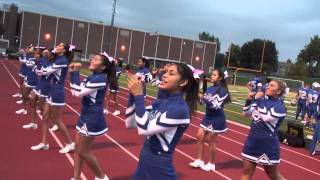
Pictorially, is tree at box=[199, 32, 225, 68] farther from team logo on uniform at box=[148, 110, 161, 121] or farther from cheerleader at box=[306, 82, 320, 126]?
team logo on uniform at box=[148, 110, 161, 121]

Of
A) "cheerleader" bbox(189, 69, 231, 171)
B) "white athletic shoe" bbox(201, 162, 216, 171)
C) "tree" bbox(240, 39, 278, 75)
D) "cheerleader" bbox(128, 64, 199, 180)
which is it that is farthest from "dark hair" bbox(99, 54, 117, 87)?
"tree" bbox(240, 39, 278, 75)

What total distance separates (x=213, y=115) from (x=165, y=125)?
5.33 metres

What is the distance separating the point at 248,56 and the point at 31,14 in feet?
145

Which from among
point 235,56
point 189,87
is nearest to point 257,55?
point 235,56

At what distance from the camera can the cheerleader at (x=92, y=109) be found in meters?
6.74

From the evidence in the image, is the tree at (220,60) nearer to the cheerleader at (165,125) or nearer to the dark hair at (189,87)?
the dark hair at (189,87)

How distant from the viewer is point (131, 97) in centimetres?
415

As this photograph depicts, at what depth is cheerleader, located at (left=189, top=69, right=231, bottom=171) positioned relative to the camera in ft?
29.9

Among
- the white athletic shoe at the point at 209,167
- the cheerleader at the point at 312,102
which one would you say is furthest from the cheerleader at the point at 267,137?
the cheerleader at the point at 312,102

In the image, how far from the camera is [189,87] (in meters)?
4.31

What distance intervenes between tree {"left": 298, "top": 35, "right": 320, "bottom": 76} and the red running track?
9006 centimetres

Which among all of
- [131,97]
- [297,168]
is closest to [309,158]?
[297,168]

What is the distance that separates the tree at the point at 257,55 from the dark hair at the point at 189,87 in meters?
90.7

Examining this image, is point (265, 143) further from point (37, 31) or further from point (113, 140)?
point (37, 31)
